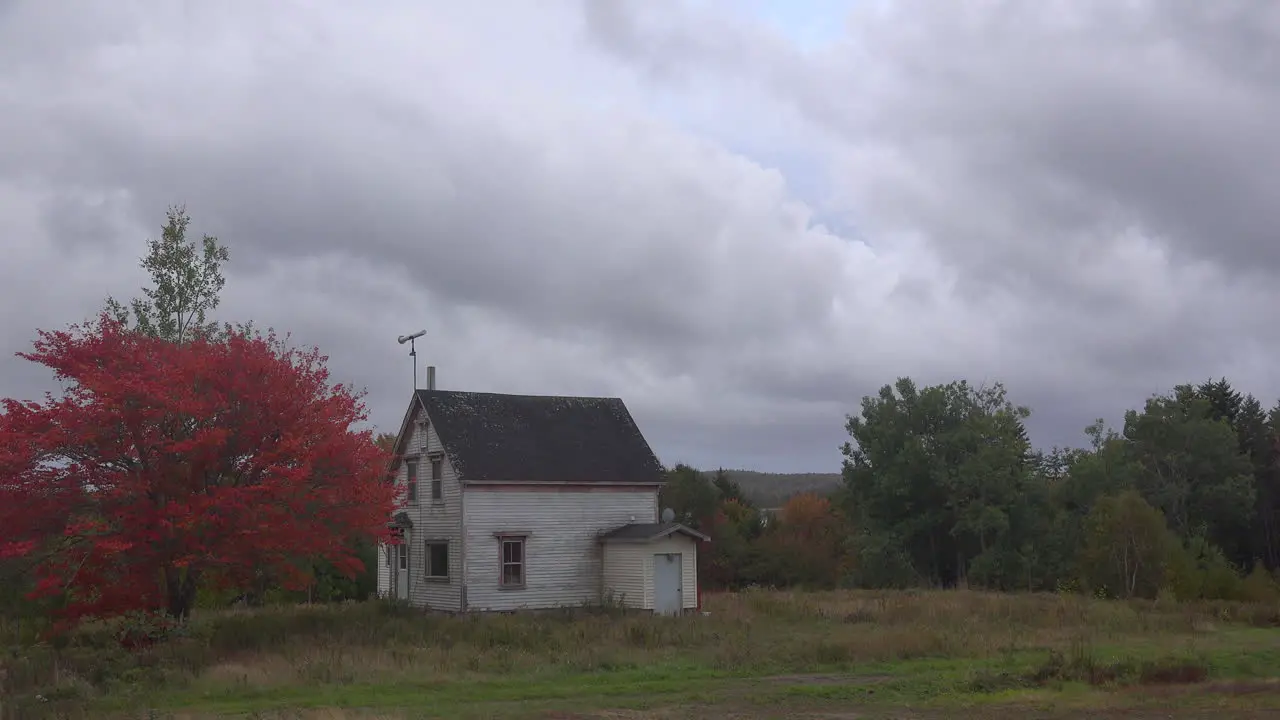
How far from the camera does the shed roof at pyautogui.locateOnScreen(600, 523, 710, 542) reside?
3669 centimetres

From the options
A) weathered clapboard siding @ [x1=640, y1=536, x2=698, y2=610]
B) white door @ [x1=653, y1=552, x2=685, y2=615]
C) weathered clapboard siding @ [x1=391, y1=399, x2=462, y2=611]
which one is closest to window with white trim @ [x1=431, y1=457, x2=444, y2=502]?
weathered clapboard siding @ [x1=391, y1=399, x2=462, y2=611]

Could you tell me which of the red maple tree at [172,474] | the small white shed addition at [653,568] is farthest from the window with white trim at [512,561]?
the red maple tree at [172,474]

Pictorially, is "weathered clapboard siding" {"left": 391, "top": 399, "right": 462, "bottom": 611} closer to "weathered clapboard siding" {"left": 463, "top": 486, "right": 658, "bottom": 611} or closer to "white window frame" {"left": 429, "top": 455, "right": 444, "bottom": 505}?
"white window frame" {"left": 429, "top": 455, "right": 444, "bottom": 505}

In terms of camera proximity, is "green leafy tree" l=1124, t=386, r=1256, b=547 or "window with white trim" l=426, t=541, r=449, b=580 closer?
"window with white trim" l=426, t=541, r=449, b=580

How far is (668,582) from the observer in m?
37.2

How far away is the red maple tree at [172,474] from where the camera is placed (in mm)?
24281

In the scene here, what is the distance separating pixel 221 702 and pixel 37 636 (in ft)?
37.5

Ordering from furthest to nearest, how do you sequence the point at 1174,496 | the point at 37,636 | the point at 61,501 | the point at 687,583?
the point at 1174,496 → the point at 687,583 → the point at 37,636 → the point at 61,501

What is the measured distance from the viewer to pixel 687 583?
37.4 meters

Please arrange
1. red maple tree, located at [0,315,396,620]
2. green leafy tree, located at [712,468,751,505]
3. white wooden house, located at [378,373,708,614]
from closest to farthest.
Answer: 1. red maple tree, located at [0,315,396,620]
2. white wooden house, located at [378,373,708,614]
3. green leafy tree, located at [712,468,751,505]

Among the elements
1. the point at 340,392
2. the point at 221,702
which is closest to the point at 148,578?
the point at 340,392

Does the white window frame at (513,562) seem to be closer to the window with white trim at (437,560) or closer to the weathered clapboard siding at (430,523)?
the weathered clapboard siding at (430,523)

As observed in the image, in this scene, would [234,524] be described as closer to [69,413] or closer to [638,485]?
[69,413]

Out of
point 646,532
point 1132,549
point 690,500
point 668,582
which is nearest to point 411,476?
point 646,532
